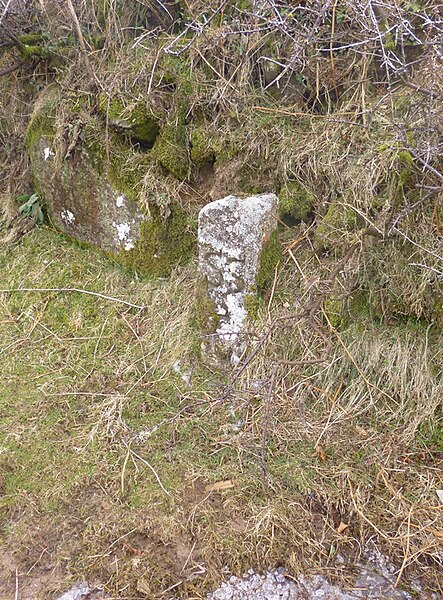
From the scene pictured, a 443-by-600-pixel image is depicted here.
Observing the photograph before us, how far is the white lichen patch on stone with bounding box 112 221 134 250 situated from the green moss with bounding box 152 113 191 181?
0.47m

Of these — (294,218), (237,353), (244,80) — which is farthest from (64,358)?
(244,80)

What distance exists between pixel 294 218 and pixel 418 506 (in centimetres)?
174

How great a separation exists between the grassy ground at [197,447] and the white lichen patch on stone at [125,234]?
0.31 m

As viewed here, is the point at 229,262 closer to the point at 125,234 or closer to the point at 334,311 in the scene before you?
the point at 334,311

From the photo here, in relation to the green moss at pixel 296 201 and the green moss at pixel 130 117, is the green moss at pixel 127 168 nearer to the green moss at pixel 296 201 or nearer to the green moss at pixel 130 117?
the green moss at pixel 130 117

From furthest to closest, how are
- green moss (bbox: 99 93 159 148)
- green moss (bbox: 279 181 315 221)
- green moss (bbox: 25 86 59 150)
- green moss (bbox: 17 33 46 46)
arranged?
green moss (bbox: 17 33 46 46) < green moss (bbox: 25 86 59 150) < green moss (bbox: 99 93 159 148) < green moss (bbox: 279 181 315 221)

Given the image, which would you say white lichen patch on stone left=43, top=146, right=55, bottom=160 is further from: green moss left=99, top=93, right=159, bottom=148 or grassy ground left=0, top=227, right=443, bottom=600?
grassy ground left=0, top=227, right=443, bottom=600

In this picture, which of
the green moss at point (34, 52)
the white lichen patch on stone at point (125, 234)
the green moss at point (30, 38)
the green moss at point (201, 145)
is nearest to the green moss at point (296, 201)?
the green moss at point (201, 145)

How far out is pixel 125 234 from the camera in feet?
11.3

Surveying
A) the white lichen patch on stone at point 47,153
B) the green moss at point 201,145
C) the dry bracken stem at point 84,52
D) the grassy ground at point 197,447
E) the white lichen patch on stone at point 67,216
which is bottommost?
the grassy ground at point 197,447

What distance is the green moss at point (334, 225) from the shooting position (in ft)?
9.49

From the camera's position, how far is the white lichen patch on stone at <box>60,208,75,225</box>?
3.70 metres

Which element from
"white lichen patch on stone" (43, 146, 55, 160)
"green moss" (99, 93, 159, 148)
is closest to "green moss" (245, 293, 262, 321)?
"green moss" (99, 93, 159, 148)

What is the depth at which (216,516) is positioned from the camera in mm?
2277
